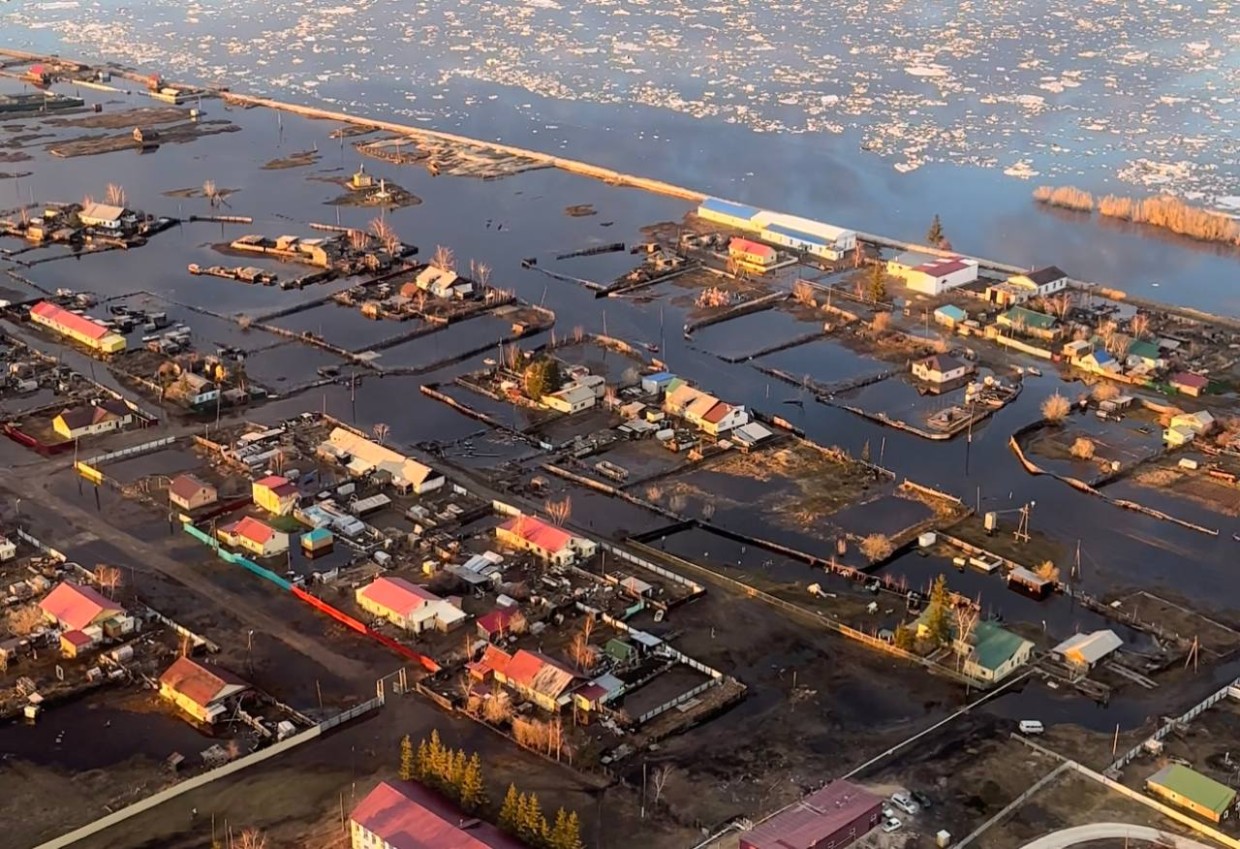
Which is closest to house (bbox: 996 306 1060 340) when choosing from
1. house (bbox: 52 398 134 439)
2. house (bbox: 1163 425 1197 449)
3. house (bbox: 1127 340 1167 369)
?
house (bbox: 1127 340 1167 369)

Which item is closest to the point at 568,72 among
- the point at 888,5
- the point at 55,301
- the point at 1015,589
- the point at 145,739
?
the point at 888,5

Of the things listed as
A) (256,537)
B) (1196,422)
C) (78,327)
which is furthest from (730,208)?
(256,537)

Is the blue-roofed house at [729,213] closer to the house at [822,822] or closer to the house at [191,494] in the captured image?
the house at [191,494]

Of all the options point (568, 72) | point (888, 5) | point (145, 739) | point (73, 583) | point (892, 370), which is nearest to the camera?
point (145, 739)

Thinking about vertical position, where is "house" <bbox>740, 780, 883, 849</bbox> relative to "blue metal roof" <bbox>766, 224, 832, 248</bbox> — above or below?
below

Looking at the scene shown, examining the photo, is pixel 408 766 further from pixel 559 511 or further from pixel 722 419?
pixel 722 419

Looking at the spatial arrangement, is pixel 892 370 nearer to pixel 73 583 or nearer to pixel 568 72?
pixel 73 583

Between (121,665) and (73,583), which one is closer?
(121,665)

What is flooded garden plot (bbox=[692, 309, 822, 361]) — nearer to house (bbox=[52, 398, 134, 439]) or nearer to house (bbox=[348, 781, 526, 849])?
house (bbox=[52, 398, 134, 439])
